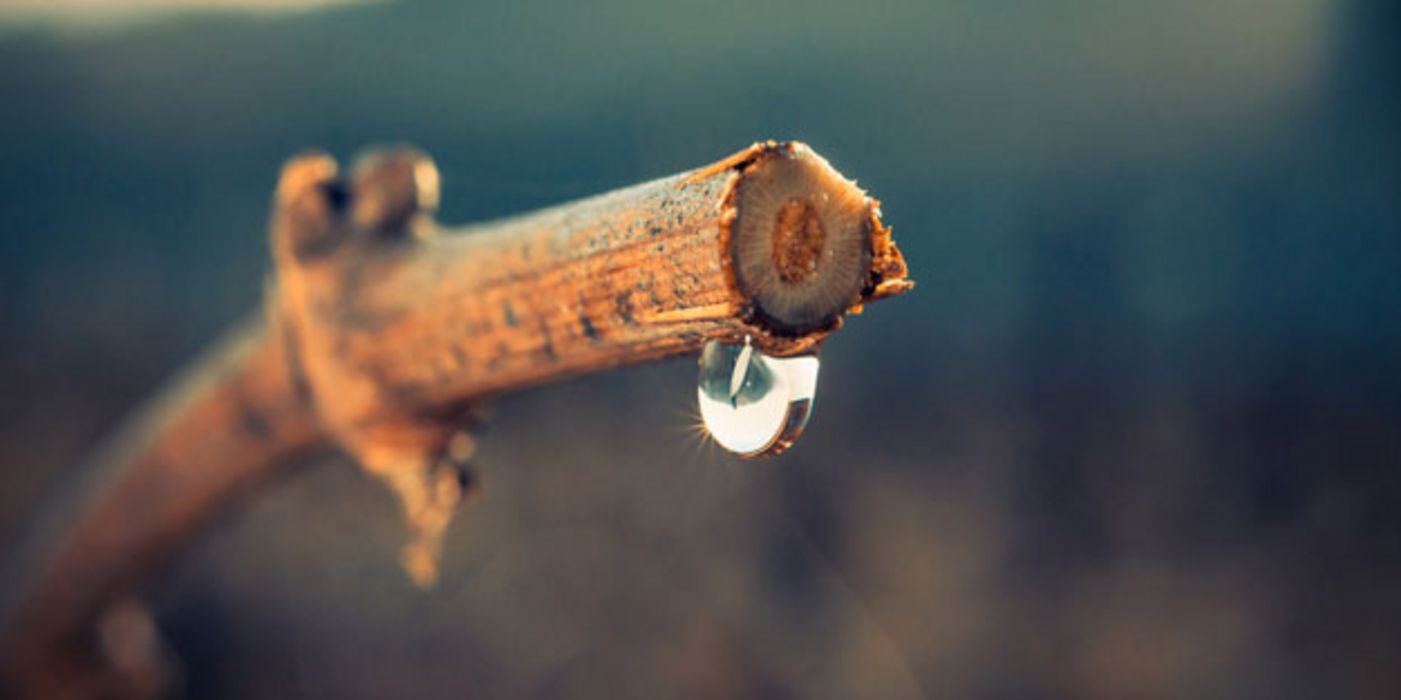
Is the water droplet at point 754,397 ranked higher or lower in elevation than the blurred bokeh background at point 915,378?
lower

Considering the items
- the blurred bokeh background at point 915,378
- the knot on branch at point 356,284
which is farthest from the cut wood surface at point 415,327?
the blurred bokeh background at point 915,378

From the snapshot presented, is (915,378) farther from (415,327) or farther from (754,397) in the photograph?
(754,397)

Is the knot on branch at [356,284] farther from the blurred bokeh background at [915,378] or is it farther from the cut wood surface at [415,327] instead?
the blurred bokeh background at [915,378]

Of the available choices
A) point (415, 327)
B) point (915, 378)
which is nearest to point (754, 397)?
point (415, 327)

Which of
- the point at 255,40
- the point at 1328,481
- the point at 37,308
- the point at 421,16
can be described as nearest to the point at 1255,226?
the point at 1328,481

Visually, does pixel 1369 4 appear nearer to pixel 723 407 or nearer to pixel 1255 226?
pixel 1255 226

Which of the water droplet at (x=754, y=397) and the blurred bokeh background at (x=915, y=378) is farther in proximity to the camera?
A: the blurred bokeh background at (x=915, y=378)
